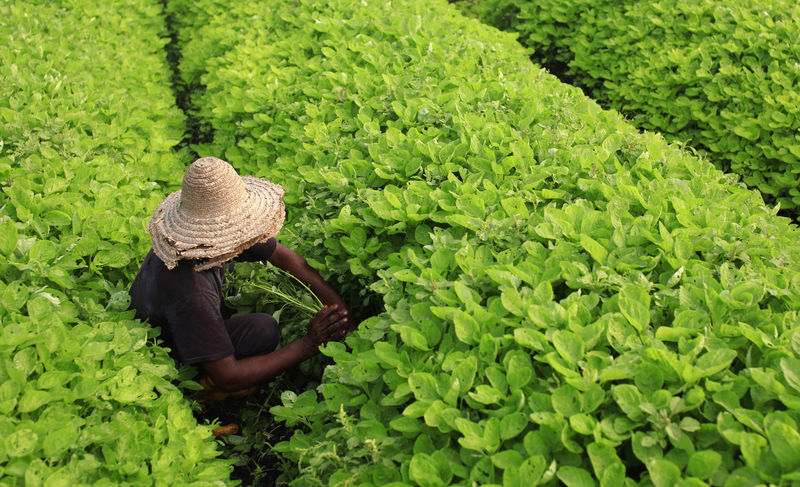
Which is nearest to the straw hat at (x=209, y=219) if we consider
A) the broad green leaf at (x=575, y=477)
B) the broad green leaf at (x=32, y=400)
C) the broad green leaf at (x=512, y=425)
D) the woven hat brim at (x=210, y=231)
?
the woven hat brim at (x=210, y=231)

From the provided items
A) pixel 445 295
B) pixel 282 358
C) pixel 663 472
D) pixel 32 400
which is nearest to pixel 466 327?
pixel 445 295

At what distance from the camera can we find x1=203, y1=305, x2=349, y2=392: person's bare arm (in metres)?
2.67

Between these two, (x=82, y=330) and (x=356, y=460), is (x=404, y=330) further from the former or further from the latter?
(x=82, y=330)

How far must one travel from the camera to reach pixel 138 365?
2.29 m

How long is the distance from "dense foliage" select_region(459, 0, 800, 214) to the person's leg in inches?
143

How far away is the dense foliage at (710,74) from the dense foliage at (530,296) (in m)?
1.58

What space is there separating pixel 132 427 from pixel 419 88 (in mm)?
2585

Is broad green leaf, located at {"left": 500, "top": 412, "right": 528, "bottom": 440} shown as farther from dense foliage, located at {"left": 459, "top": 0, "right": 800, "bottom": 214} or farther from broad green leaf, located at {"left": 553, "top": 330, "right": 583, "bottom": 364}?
dense foliage, located at {"left": 459, "top": 0, "right": 800, "bottom": 214}

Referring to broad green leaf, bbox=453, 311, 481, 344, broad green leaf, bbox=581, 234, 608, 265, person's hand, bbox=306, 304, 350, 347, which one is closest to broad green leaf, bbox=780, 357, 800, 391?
broad green leaf, bbox=581, 234, 608, 265

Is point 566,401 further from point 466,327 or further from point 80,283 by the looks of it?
point 80,283

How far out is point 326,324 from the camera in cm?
276

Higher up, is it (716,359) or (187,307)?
(716,359)

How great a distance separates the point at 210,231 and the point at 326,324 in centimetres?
68

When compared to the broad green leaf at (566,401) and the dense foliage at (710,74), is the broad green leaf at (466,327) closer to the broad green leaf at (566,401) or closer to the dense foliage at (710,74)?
the broad green leaf at (566,401)
